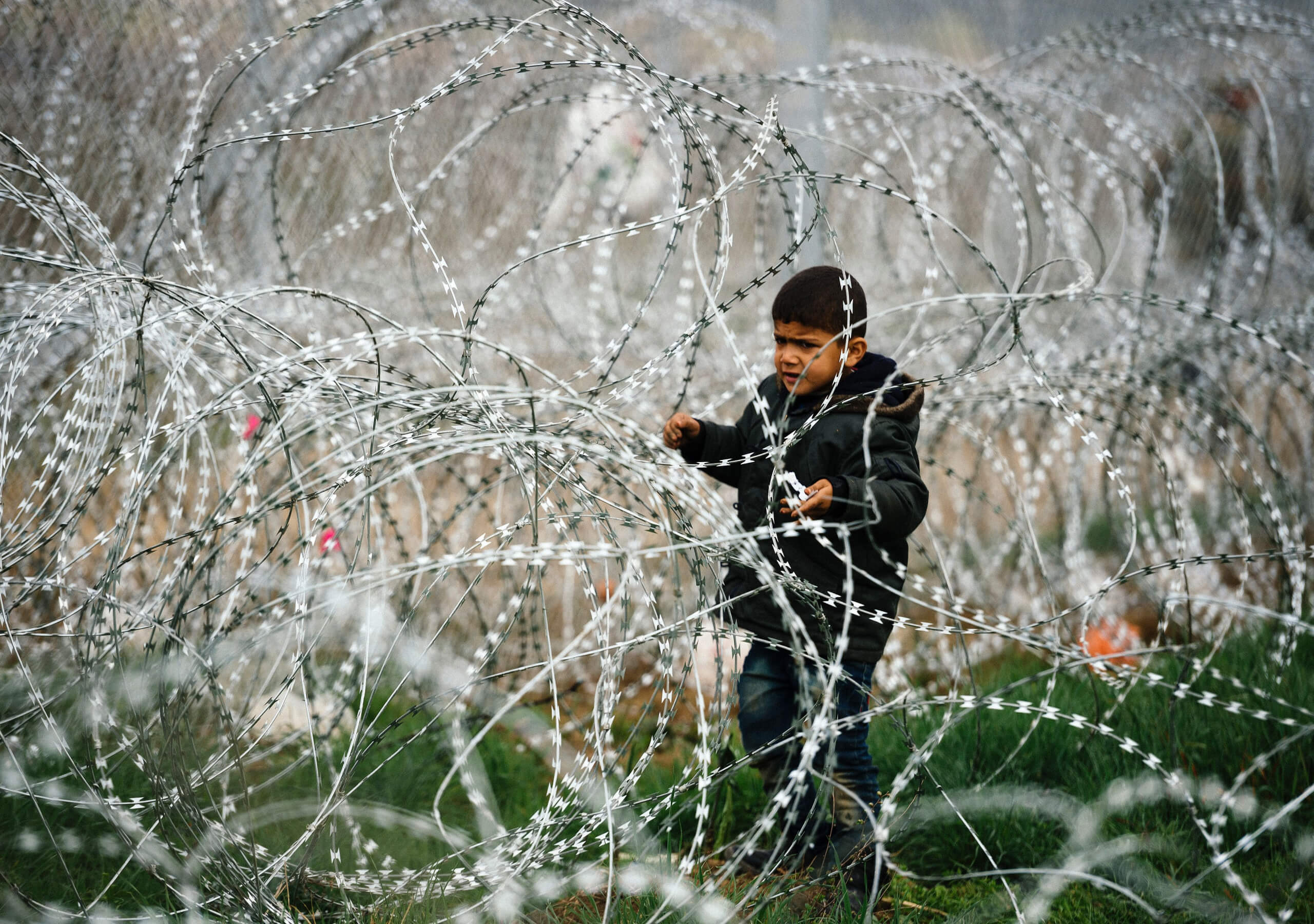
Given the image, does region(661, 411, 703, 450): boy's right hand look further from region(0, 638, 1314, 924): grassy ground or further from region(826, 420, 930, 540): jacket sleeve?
region(0, 638, 1314, 924): grassy ground

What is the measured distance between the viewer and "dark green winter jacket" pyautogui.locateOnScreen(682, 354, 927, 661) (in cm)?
210

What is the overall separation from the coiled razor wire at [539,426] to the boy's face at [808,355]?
0.14 metres

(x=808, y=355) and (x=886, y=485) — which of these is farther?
(x=808, y=355)

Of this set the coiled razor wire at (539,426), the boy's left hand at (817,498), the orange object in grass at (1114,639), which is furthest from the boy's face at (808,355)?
the orange object in grass at (1114,639)

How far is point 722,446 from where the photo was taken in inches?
94.8

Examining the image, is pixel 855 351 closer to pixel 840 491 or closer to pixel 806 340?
pixel 806 340

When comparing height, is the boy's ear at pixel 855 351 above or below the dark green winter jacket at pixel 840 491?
above

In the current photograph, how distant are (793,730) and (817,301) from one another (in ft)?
3.19

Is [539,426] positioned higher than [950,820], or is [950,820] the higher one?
[539,426]

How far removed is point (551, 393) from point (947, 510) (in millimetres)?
4315

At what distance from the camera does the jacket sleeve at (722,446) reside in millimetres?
2391

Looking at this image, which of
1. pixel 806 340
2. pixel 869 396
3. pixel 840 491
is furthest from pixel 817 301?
pixel 840 491

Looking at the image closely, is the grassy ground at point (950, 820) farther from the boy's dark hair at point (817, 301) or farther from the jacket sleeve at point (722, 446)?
the boy's dark hair at point (817, 301)

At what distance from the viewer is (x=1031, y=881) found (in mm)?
2424
